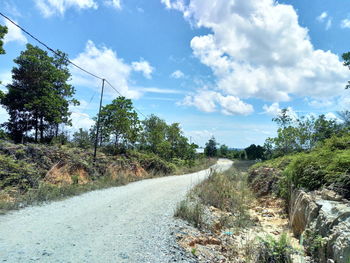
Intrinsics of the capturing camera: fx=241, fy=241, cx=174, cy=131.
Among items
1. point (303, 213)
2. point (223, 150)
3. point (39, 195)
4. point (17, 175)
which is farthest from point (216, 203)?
point (223, 150)

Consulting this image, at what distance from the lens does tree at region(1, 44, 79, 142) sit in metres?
21.5

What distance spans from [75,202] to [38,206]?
117cm

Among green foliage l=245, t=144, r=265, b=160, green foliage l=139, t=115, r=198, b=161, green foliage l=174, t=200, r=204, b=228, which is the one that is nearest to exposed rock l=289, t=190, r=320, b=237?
green foliage l=174, t=200, r=204, b=228

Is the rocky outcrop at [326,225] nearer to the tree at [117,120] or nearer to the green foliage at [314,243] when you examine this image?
the green foliage at [314,243]

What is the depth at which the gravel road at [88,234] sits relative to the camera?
3.97m

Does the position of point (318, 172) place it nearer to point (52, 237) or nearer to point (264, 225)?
point (264, 225)

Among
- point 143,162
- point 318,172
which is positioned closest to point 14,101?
point 143,162

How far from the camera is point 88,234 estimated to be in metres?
4.93

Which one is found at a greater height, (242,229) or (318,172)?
(318,172)

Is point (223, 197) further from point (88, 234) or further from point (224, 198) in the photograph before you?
point (88, 234)

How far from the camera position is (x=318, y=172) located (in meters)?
6.39

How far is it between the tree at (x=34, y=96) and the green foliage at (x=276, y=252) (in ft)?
70.8

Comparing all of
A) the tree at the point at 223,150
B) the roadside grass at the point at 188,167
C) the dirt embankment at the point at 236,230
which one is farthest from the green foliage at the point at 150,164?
the tree at the point at 223,150

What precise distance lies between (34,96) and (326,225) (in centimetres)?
2328
